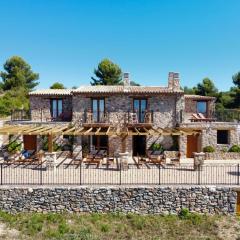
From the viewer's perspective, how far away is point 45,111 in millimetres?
23844

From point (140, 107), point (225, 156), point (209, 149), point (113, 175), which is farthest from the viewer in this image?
point (140, 107)

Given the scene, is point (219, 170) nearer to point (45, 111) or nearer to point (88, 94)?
point (88, 94)

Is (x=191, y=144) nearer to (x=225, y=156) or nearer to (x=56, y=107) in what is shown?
(x=225, y=156)

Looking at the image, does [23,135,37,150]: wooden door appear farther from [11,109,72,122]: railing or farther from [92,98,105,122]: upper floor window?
[92,98,105,122]: upper floor window

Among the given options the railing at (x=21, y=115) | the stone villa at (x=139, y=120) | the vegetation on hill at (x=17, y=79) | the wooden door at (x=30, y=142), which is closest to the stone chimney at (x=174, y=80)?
the stone villa at (x=139, y=120)

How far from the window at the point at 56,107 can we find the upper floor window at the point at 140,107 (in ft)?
23.7

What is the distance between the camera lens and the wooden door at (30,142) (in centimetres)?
2320

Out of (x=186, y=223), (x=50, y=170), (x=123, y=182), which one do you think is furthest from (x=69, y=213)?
(x=186, y=223)

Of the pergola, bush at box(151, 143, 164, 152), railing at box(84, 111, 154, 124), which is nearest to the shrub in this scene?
the pergola

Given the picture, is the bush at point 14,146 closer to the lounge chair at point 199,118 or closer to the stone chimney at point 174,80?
the stone chimney at point 174,80

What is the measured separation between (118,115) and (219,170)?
966cm

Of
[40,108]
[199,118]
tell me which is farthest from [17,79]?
[199,118]

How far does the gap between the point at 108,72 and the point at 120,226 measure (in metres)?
34.9

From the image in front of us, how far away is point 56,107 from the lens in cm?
2408
